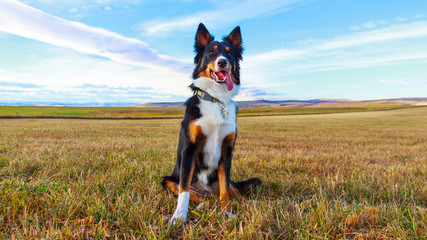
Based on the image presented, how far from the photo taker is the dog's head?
339 cm

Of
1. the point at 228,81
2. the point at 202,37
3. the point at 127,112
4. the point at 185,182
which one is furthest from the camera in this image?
the point at 127,112

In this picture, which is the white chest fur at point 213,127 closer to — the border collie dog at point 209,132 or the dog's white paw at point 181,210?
the border collie dog at point 209,132

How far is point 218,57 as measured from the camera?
3.36m

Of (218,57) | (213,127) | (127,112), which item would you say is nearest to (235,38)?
(218,57)

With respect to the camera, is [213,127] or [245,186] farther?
[245,186]

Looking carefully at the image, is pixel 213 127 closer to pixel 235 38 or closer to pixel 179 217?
pixel 179 217

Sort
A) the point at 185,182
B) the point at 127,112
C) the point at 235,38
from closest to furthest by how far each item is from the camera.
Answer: the point at 185,182
the point at 235,38
the point at 127,112

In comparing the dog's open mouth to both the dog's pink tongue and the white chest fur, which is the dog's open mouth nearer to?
the dog's pink tongue

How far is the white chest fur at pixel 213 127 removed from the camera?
3172 mm

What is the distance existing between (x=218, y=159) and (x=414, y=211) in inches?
95.0

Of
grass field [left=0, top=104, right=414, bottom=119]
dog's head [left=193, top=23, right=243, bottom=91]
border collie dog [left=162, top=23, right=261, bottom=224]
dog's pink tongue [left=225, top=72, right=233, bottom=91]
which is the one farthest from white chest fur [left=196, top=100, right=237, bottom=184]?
grass field [left=0, top=104, right=414, bottom=119]

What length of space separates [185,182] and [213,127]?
0.78 metres

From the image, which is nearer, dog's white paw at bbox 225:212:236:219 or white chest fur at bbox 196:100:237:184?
dog's white paw at bbox 225:212:236:219

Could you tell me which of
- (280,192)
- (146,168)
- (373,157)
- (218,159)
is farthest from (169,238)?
(373,157)
